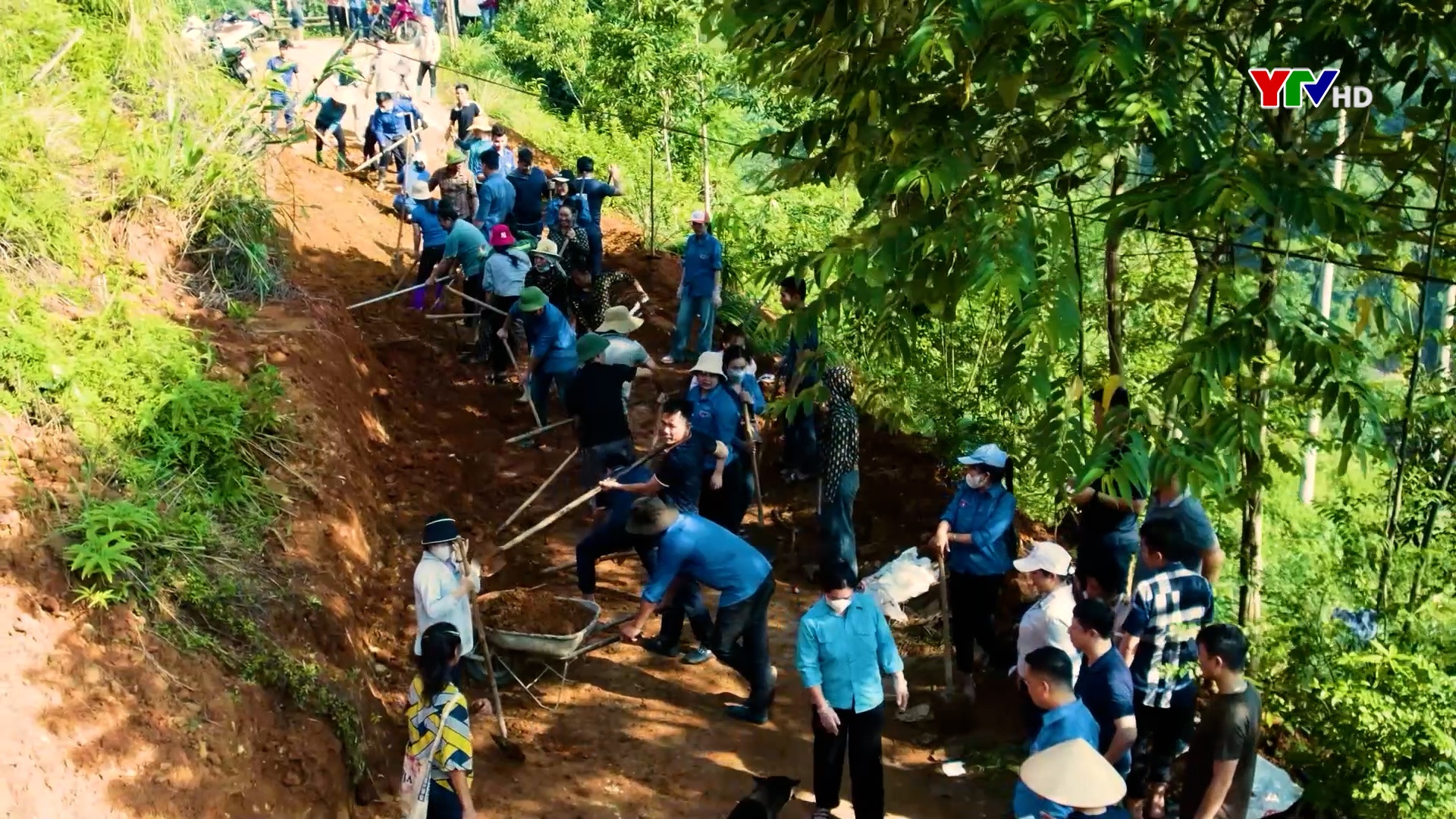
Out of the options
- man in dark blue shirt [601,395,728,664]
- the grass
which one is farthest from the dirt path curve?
the grass

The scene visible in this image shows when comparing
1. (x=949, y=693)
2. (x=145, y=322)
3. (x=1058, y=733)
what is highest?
(x=145, y=322)

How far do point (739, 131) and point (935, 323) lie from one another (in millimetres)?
8640

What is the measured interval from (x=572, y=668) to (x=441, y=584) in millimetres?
1692

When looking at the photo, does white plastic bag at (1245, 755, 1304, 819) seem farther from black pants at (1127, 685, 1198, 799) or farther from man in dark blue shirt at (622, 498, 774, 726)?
man in dark blue shirt at (622, 498, 774, 726)

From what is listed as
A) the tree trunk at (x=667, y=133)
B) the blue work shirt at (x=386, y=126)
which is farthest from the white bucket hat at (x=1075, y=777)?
the blue work shirt at (x=386, y=126)

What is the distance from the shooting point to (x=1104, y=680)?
5254 mm

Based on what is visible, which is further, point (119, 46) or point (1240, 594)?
point (119, 46)

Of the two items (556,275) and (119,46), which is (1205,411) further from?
(119,46)

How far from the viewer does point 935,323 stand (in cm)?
1034

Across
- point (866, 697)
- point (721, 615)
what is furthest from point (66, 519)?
point (866, 697)

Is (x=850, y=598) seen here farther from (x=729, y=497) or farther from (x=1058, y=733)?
(x=729, y=497)

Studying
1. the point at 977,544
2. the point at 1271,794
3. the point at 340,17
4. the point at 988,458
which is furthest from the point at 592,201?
the point at 340,17

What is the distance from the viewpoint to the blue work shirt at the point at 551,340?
10.1 meters

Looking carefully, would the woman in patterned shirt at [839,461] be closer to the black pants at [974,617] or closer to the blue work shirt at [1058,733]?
the black pants at [974,617]
